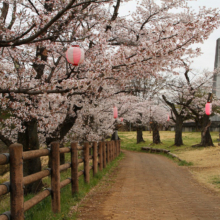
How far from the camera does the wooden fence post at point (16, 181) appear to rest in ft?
9.64

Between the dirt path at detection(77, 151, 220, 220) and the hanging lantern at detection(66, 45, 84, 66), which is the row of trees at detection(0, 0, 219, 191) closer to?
the hanging lantern at detection(66, 45, 84, 66)

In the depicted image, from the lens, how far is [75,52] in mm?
5805

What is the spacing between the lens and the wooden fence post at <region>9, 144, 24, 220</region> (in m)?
2.94

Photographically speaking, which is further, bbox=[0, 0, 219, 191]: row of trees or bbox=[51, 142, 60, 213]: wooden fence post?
bbox=[0, 0, 219, 191]: row of trees

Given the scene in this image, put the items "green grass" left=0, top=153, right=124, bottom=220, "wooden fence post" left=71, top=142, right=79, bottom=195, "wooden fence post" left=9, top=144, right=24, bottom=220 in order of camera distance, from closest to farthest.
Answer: "wooden fence post" left=9, top=144, right=24, bottom=220
"green grass" left=0, top=153, right=124, bottom=220
"wooden fence post" left=71, top=142, right=79, bottom=195

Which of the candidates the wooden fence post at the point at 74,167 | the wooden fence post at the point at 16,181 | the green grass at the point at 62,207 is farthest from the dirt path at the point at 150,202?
the wooden fence post at the point at 16,181

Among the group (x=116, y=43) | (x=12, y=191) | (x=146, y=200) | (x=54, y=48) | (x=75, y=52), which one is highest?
(x=116, y=43)

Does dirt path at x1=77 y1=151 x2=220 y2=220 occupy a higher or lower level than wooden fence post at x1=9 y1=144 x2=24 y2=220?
lower

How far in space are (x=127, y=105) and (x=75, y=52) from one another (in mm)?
20689

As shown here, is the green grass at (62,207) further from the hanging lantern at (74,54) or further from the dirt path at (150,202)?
the hanging lantern at (74,54)

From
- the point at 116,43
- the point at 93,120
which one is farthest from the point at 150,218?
the point at 93,120

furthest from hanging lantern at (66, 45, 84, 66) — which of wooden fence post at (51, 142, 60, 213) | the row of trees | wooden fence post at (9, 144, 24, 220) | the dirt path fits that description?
wooden fence post at (9, 144, 24, 220)

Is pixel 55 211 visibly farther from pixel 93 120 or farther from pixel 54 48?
pixel 93 120

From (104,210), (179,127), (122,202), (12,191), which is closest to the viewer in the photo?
(12,191)
